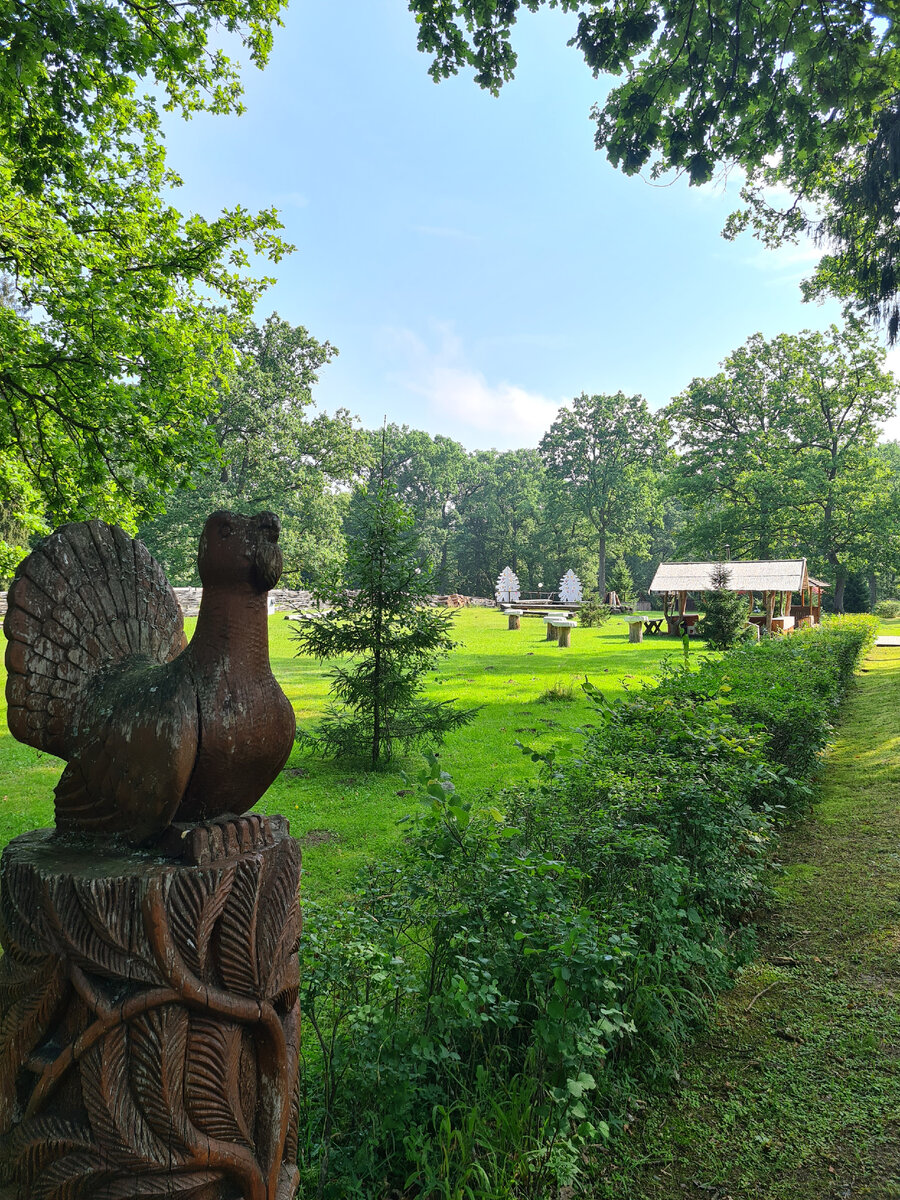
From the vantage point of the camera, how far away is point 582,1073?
7.64ft

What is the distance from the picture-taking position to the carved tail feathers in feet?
6.44

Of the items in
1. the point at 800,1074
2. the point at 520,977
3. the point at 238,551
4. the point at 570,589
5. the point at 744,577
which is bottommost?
the point at 800,1074

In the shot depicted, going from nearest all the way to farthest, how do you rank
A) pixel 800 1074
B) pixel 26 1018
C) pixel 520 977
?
pixel 26 1018
pixel 520 977
pixel 800 1074

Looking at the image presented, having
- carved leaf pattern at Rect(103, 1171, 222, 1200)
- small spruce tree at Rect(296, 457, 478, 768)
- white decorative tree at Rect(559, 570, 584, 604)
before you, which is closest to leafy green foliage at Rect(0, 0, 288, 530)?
small spruce tree at Rect(296, 457, 478, 768)

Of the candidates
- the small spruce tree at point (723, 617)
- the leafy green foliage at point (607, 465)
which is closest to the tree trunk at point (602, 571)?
the leafy green foliage at point (607, 465)

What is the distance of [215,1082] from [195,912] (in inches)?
17.6

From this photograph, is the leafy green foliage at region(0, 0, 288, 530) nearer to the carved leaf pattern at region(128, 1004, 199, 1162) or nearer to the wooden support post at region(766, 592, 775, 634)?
the carved leaf pattern at region(128, 1004, 199, 1162)

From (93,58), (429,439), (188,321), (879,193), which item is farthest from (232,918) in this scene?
(429,439)

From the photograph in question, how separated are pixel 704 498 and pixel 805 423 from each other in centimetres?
598

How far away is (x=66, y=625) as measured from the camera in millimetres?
2047

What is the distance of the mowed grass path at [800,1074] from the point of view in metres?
2.54

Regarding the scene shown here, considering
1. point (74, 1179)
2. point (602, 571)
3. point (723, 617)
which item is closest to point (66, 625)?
point (74, 1179)

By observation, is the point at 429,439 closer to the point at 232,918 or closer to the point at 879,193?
the point at 879,193

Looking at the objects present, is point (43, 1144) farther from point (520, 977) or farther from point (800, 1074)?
point (800, 1074)
